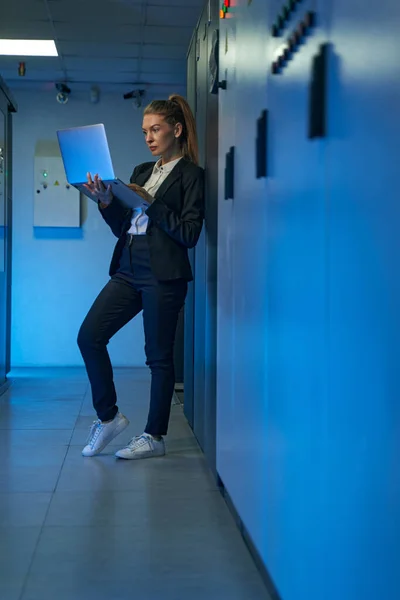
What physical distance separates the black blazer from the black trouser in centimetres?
6

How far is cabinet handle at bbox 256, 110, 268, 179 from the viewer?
1.78m

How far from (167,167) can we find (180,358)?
270 centimetres

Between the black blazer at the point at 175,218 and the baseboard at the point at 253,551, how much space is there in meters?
0.92

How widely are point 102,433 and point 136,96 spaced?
4.69 metres

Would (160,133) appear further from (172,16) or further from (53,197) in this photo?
(53,197)

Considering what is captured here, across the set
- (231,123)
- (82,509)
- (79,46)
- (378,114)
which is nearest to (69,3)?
(79,46)

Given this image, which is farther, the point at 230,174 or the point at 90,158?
the point at 90,158

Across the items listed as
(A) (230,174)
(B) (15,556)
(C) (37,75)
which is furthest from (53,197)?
(B) (15,556)

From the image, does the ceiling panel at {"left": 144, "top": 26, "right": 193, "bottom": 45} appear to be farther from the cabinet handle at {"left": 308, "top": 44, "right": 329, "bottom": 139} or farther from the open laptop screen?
the cabinet handle at {"left": 308, "top": 44, "right": 329, "bottom": 139}

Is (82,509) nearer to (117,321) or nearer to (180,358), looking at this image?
(117,321)

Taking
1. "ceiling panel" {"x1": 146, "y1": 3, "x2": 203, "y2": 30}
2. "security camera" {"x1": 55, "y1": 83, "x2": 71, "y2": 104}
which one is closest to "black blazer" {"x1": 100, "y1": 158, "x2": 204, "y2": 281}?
"ceiling panel" {"x1": 146, "y1": 3, "x2": 203, "y2": 30}

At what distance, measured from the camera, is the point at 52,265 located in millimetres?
7180

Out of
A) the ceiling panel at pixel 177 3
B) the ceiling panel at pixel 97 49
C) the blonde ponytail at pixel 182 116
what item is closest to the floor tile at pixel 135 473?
the blonde ponytail at pixel 182 116

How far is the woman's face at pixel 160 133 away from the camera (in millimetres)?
3168
